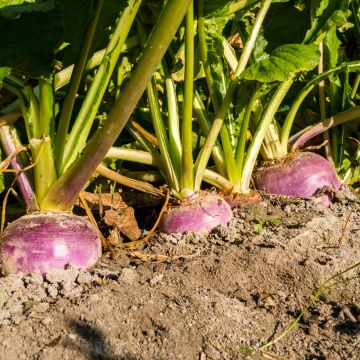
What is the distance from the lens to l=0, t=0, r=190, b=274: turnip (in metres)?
2.26

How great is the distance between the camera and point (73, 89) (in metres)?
2.38

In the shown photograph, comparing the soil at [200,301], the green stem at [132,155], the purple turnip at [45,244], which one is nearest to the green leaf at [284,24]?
the green stem at [132,155]

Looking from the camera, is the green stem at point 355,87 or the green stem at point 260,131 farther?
the green stem at point 355,87

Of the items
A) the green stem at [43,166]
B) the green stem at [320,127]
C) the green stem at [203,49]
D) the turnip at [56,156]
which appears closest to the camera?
the turnip at [56,156]

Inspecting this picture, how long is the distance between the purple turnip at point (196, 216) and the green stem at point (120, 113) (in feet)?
1.43

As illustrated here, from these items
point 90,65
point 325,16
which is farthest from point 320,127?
point 90,65

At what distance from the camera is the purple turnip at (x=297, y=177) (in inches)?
116

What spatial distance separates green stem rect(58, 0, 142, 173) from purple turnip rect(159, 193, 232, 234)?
0.46 meters

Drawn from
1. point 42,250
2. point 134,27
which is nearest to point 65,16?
point 134,27

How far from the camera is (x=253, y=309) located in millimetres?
2049

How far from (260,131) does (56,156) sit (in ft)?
3.09

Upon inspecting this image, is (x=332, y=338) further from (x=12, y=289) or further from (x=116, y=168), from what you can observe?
(x=116, y=168)

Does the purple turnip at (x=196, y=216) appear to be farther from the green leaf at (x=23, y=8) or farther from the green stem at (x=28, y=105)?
the green leaf at (x=23, y=8)

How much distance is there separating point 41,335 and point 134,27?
5.51 feet
